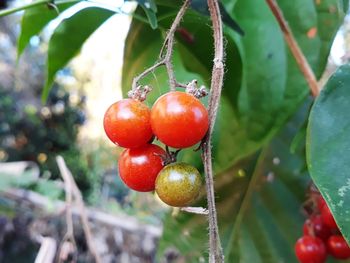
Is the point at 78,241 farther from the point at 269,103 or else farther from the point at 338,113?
the point at 338,113

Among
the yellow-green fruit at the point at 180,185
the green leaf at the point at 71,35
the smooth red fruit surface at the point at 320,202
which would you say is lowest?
the yellow-green fruit at the point at 180,185

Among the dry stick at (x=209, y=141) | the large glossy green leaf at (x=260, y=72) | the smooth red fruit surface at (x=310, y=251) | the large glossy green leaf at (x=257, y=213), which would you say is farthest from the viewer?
the large glossy green leaf at (x=257, y=213)

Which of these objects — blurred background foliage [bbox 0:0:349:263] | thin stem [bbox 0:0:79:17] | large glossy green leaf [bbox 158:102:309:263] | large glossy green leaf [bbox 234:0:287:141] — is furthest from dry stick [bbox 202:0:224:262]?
large glossy green leaf [bbox 158:102:309:263]

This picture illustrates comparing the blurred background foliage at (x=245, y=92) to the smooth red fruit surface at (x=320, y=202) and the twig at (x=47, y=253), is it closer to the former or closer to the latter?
the smooth red fruit surface at (x=320, y=202)

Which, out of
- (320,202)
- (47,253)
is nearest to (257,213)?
(320,202)

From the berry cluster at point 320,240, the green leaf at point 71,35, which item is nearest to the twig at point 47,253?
the green leaf at point 71,35

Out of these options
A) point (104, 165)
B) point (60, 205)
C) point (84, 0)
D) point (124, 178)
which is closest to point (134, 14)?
point (84, 0)
